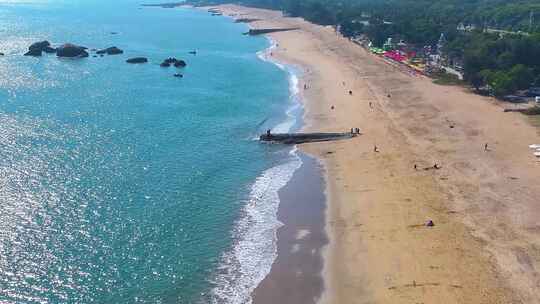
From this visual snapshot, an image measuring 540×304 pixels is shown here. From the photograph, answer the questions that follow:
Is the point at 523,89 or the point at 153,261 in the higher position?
the point at 523,89

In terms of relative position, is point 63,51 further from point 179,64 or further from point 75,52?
point 179,64

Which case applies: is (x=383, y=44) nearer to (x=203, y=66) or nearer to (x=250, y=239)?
(x=203, y=66)

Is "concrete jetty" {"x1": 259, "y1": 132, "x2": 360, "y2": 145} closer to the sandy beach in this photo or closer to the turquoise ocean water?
the sandy beach

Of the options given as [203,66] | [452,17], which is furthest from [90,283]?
[452,17]

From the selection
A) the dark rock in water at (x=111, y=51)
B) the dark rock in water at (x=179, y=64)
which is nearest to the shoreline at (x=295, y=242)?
the dark rock in water at (x=179, y=64)

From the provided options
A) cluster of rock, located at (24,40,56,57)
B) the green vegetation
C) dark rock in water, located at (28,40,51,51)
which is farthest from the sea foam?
dark rock in water, located at (28,40,51,51)

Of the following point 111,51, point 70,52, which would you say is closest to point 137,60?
Result: point 111,51

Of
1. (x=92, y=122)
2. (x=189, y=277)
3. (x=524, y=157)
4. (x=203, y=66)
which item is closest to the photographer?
(x=189, y=277)
